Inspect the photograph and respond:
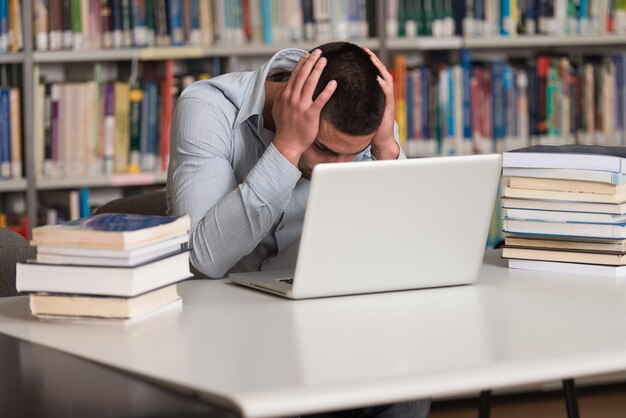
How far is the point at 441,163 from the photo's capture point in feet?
5.12

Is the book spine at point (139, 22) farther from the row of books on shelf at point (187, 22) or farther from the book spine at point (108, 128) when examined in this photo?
the book spine at point (108, 128)

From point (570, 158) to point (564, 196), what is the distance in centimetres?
6

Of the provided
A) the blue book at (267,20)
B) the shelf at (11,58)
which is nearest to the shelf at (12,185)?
the shelf at (11,58)

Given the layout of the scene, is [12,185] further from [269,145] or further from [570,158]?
[570,158]

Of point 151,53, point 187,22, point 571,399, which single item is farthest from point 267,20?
point 571,399

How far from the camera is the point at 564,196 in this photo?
1.78 m

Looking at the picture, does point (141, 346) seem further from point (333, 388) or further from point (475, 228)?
point (475, 228)

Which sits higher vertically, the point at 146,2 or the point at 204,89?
the point at 146,2

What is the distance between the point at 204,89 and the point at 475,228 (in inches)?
24.5

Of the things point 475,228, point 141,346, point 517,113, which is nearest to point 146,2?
point 517,113

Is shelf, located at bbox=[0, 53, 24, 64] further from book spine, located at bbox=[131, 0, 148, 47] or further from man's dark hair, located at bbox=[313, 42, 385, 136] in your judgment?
man's dark hair, located at bbox=[313, 42, 385, 136]

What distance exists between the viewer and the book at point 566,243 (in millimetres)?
1755

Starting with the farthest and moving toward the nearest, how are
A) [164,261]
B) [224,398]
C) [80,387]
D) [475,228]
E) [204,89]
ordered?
[204,89], [475,228], [164,261], [80,387], [224,398]

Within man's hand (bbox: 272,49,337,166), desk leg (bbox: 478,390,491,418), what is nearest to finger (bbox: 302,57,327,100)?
man's hand (bbox: 272,49,337,166)
